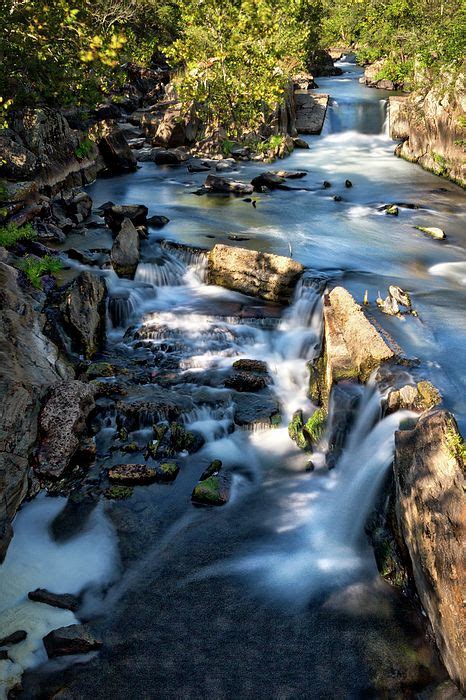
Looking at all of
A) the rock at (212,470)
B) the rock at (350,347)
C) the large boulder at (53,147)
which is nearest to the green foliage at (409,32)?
the large boulder at (53,147)

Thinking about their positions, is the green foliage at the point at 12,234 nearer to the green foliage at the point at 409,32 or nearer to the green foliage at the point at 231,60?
the green foliage at the point at 409,32

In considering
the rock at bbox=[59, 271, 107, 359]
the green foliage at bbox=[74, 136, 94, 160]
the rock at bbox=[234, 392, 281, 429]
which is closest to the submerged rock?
the rock at bbox=[59, 271, 107, 359]

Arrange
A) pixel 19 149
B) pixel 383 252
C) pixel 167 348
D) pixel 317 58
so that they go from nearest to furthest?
pixel 167 348 → pixel 383 252 → pixel 19 149 → pixel 317 58

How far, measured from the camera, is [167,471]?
9609 mm

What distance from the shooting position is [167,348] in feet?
43.7

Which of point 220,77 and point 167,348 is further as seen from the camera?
point 220,77

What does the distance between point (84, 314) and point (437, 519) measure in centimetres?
922

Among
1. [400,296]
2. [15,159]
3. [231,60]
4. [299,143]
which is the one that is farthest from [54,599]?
[299,143]

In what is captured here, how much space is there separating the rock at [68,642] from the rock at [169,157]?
84.2ft

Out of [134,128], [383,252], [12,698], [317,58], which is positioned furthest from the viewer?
[317,58]

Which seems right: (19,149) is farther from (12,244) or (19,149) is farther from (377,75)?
(377,75)

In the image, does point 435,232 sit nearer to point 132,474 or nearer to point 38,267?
point 38,267

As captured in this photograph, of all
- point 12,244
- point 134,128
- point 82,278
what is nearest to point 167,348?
point 82,278

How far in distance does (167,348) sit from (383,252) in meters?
8.73
